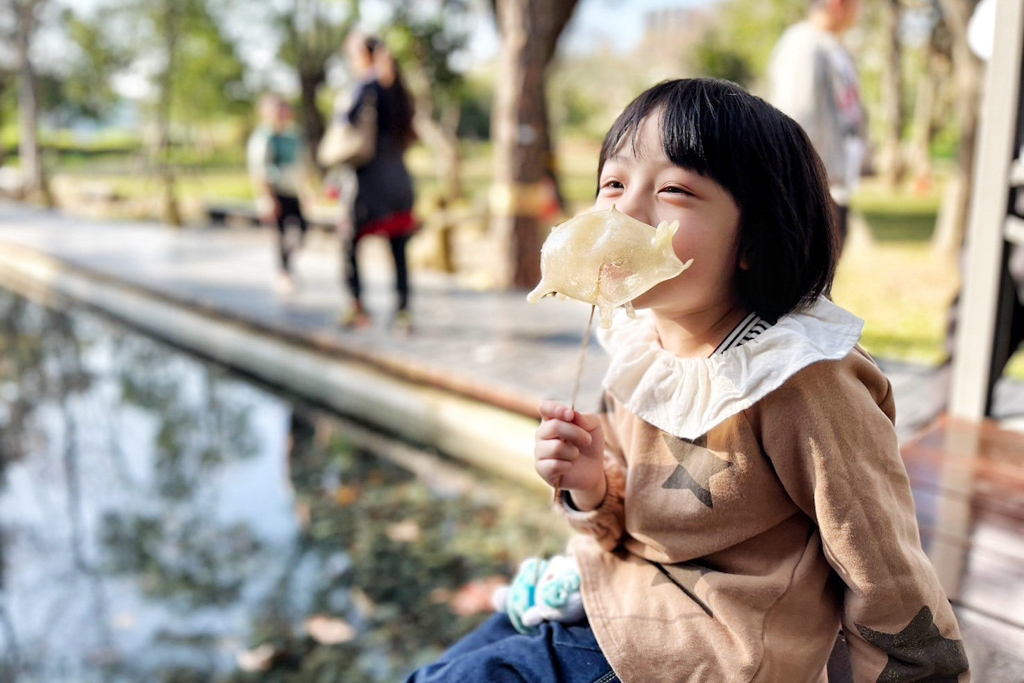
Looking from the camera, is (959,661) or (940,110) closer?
(959,661)

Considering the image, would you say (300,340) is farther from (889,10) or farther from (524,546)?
(889,10)

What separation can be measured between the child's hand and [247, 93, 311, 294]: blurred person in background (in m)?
6.68

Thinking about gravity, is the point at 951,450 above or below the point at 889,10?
below

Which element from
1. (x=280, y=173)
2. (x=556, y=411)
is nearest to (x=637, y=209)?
(x=556, y=411)

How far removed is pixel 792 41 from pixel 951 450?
7.11 ft

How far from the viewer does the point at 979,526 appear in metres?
2.30

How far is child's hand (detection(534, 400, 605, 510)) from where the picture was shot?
1.32 m

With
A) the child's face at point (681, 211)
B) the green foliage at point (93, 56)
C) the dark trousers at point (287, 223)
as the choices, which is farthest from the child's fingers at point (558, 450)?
the green foliage at point (93, 56)

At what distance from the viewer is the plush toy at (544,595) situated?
1.49 meters

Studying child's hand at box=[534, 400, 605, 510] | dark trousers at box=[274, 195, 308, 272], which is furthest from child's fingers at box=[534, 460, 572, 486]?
dark trousers at box=[274, 195, 308, 272]

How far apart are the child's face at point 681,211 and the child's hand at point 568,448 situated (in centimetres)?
21

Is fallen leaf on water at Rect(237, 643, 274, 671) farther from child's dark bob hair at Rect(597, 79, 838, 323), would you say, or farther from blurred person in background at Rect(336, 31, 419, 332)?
blurred person in background at Rect(336, 31, 419, 332)

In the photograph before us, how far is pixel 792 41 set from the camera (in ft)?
13.5

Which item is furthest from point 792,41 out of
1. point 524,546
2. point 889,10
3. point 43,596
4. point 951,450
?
point 889,10
